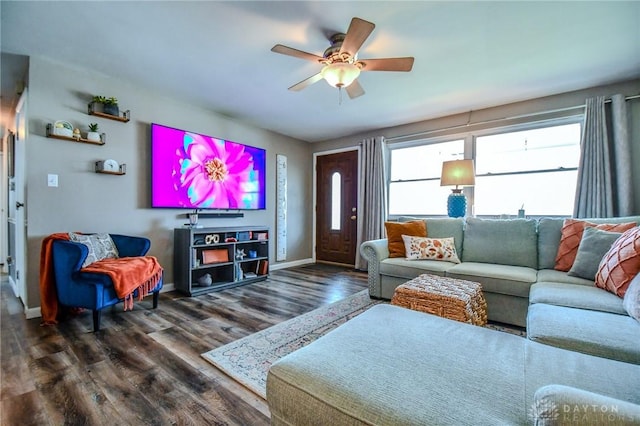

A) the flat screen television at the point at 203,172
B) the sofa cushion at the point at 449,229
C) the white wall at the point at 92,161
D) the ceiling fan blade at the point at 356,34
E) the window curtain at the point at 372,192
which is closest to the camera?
the ceiling fan blade at the point at 356,34

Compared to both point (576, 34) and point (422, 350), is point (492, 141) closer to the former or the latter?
point (576, 34)

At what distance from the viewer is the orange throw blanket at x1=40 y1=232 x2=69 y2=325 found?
7.88 ft

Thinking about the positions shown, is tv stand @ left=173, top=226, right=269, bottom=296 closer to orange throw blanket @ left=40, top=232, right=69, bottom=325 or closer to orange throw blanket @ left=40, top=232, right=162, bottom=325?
orange throw blanket @ left=40, top=232, right=162, bottom=325

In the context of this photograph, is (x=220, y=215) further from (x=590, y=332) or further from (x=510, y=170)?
(x=510, y=170)

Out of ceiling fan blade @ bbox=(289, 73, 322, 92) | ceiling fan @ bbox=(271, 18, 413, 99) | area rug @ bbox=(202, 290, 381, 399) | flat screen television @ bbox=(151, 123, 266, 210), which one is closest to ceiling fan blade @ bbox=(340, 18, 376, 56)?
ceiling fan @ bbox=(271, 18, 413, 99)

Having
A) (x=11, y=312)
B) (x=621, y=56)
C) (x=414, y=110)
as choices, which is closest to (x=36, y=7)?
(x=11, y=312)

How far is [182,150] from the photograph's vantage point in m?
3.54

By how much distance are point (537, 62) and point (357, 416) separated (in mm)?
3380

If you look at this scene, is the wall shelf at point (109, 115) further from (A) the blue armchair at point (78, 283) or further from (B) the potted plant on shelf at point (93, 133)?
(A) the blue armchair at point (78, 283)

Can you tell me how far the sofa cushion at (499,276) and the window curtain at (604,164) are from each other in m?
1.22

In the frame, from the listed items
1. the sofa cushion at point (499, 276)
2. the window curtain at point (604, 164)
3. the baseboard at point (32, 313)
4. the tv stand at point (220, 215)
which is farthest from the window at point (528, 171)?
the baseboard at point (32, 313)

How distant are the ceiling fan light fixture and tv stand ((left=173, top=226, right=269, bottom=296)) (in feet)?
7.44

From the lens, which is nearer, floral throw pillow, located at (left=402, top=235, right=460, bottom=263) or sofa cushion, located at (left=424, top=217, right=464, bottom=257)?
floral throw pillow, located at (left=402, top=235, right=460, bottom=263)

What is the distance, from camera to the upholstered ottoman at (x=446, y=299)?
191cm
